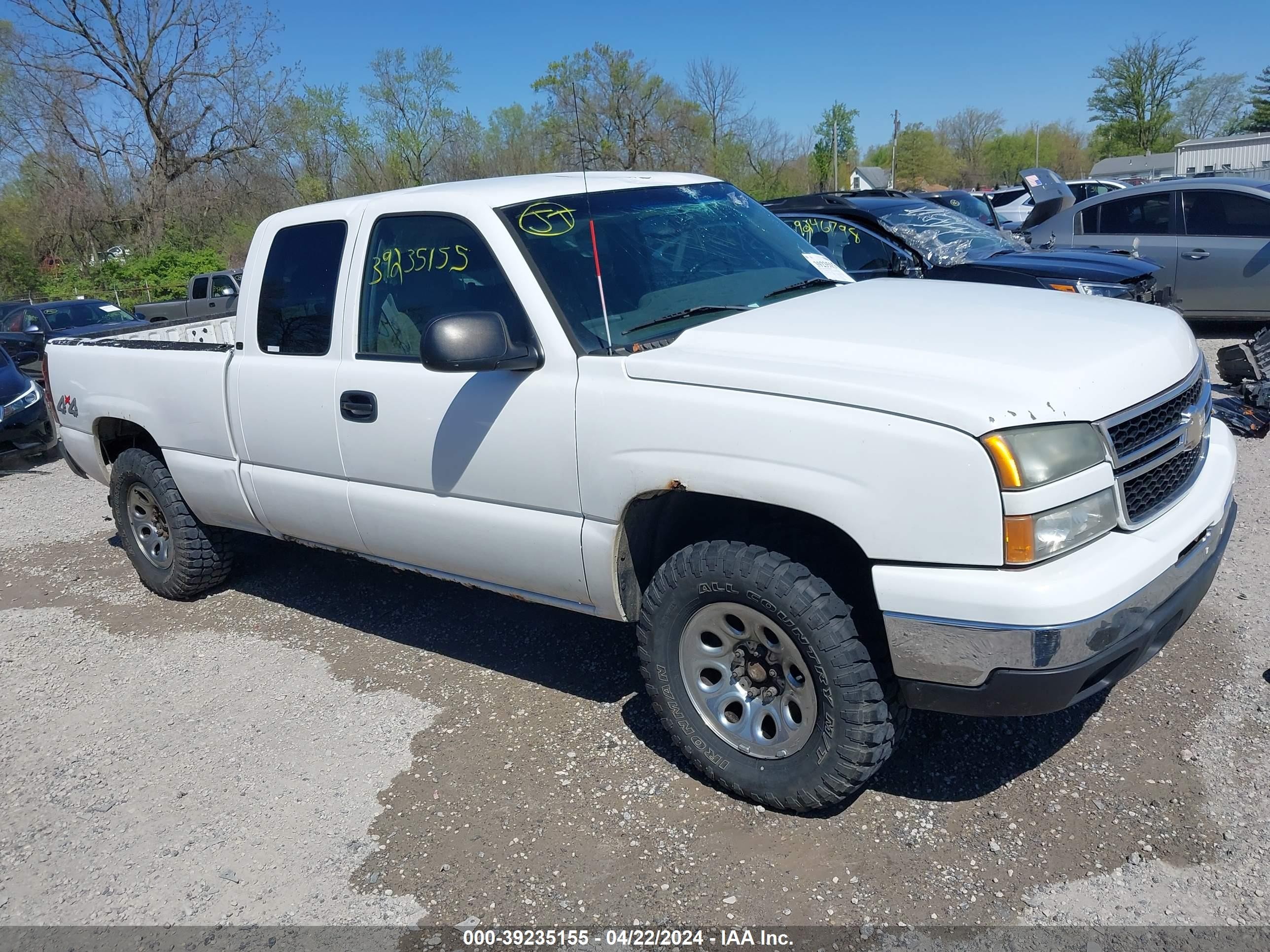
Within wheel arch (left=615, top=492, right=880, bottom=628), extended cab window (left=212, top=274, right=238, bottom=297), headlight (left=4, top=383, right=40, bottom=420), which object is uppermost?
extended cab window (left=212, top=274, right=238, bottom=297)

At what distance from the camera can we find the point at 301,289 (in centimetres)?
427

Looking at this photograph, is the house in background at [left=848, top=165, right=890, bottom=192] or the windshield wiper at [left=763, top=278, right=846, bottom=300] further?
the house in background at [left=848, top=165, right=890, bottom=192]

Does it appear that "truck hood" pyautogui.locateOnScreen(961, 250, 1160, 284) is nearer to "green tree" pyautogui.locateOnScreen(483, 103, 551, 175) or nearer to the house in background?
"green tree" pyautogui.locateOnScreen(483, 103, 551, 175)

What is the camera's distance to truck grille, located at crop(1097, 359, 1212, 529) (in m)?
2.71

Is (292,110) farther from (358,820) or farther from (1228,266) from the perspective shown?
(358,820)

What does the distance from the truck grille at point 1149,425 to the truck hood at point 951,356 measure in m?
0.06

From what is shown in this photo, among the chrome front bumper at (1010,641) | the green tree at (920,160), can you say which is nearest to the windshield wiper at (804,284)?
the chrome front bumper at (1010,641)

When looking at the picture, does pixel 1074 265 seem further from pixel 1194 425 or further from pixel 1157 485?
pixel 1157 485

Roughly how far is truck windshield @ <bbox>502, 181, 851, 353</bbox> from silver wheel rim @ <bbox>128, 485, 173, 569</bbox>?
3.13 meters

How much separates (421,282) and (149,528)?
112 inches

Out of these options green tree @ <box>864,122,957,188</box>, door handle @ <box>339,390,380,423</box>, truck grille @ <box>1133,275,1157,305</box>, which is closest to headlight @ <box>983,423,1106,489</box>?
door handle @ <box>339,390,380,423</box>

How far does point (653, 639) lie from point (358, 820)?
122cm

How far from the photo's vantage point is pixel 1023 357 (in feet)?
9.06

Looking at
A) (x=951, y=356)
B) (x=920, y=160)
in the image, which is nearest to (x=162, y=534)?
(x=951, y=356)
